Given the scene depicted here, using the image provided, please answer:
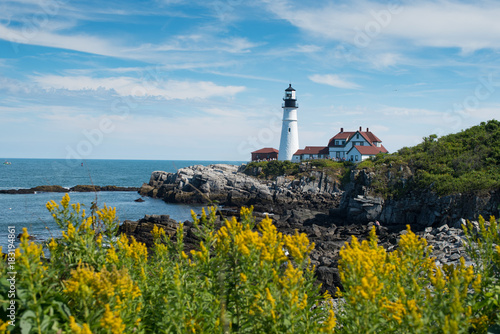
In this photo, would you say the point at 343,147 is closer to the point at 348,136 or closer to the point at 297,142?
the point at 348,136

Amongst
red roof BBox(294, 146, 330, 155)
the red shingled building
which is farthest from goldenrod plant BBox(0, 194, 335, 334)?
the red shingled building

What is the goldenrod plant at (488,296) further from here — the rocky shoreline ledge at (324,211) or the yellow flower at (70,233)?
the yellow flower at (70,233)

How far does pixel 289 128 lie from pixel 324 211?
35514 millimetres

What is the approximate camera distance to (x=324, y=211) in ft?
153

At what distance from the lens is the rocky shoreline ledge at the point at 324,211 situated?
949 inches

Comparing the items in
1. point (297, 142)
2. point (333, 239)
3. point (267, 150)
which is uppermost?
point (297, 142)

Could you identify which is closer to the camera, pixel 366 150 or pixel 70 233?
pixel 70 233

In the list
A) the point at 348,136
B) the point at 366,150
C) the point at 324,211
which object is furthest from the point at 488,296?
the point at 348,136

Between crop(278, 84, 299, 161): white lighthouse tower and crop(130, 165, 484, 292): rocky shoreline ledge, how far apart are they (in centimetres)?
1008

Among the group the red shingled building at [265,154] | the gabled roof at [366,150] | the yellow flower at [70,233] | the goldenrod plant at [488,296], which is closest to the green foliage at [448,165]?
the gabled roof at [366,150]

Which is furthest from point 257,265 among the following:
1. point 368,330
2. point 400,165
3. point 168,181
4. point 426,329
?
point 168,181

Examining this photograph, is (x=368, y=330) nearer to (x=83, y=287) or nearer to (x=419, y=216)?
(x=83, y=287)

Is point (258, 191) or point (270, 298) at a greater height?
point (270, 298)

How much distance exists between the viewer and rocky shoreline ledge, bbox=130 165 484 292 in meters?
24.1
